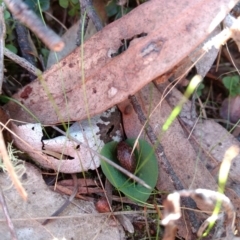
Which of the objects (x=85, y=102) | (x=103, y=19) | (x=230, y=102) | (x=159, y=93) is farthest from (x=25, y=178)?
(x=230, y=102)

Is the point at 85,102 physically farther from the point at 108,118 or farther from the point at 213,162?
the point at 213,162

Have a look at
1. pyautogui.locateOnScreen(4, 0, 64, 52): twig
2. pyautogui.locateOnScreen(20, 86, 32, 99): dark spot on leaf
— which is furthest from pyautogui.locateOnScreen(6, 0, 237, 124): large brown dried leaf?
pyautogui.locateOnScreen(4, 0, 64, 52): twig

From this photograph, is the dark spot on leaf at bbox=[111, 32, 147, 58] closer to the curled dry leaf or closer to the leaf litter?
the leaf litter

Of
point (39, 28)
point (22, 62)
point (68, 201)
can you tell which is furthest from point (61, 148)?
point (39, 28)

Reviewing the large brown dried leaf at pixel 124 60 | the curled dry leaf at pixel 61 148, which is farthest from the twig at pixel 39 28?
the curled dry leaf at pixel 61 148

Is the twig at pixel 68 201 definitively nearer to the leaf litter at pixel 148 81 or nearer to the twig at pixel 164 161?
the leaf litter at pixel 148 81

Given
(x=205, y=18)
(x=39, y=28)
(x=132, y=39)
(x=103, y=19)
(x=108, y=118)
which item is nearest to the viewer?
(x=39, y=28)

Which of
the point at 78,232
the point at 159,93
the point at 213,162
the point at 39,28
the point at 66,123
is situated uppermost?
the point at 39,28

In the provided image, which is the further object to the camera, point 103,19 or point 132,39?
point 103,19
